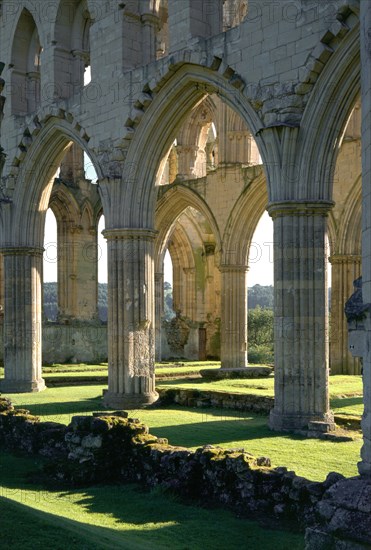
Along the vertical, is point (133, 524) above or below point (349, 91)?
below

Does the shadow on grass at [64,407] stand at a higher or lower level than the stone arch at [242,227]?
lower

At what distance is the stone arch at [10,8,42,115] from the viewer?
16906mm

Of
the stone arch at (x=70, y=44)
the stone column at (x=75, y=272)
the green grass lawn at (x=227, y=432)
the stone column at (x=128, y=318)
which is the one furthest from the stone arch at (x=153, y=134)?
the stone column at (x=75, y=272)

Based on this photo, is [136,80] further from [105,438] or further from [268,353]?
[268,353]

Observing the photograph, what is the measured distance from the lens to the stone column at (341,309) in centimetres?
1991

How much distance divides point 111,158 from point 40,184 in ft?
11.6

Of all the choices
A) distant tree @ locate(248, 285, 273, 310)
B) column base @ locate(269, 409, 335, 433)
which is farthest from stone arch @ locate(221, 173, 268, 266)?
distant tree @ locate(248, 285, 273, 310)

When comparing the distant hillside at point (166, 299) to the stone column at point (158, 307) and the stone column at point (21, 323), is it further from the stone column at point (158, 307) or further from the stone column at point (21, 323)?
the stone column at point (21, 323)

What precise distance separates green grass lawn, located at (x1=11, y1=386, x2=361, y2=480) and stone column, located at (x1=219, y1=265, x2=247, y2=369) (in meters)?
6.13

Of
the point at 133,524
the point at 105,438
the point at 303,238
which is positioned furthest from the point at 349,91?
the point at 133,524

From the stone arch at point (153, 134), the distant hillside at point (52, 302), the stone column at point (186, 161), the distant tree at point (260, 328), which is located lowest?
the distant tree at point (260, 328)

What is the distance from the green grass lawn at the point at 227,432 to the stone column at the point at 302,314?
2.01 feet

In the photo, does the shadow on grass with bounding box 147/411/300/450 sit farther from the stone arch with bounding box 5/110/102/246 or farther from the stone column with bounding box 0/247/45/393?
the stone arch with bounding box 5/110/102/246

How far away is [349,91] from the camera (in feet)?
32.8
